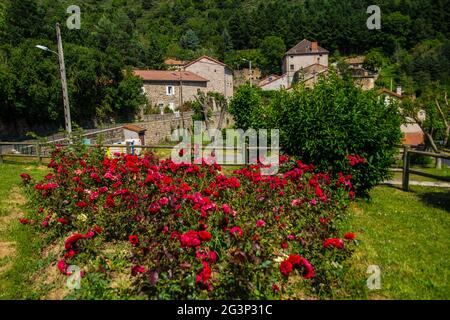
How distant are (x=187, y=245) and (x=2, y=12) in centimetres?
4841

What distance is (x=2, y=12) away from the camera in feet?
134

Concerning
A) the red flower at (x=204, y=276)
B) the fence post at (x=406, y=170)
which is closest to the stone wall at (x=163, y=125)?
the fence post at (x=406, y=170)

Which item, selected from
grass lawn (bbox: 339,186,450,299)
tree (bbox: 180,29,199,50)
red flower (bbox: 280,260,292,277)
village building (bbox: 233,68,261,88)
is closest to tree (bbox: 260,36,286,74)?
village building (bbox: 233,68,261,88)

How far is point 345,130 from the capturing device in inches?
300

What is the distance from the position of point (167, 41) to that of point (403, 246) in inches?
3998

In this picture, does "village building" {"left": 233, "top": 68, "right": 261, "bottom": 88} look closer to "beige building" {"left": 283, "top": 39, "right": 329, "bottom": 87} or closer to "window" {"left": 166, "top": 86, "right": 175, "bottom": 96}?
"beige building" {"left": 283, "top": 39, "right": 329, "bottom": 87}

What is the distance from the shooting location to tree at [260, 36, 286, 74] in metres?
93.4

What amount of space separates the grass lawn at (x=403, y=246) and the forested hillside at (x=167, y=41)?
28219 millimetres

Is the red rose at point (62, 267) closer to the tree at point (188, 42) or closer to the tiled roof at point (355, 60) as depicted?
the tiled roof at point (355, 60)

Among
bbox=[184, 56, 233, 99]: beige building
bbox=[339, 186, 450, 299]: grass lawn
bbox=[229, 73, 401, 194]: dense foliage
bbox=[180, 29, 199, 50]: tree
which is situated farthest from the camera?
bbox=[180, 29, 199, 50]: tree

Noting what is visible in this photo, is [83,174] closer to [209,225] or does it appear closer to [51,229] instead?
[51,229]

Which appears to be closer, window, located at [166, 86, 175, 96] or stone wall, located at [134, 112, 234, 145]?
stone wall, located at [134, 112, 234, 145]

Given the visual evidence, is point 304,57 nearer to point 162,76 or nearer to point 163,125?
point 162,76

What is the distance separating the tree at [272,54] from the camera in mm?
93438
